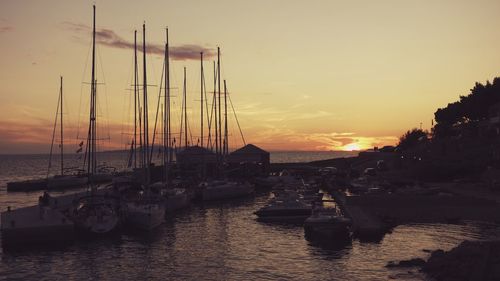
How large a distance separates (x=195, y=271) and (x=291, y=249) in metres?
8.14

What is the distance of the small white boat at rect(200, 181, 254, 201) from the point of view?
6500 centimetres

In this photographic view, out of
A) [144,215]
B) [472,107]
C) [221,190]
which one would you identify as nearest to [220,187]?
[221,190]

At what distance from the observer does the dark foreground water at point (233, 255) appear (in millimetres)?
29531

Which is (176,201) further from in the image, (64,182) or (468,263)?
(64,182)

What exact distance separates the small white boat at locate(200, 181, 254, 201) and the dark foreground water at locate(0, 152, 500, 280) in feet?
61.1

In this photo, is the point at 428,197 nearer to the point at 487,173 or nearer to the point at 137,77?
the point at 487,173

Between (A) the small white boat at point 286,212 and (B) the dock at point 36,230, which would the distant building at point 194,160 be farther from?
(B) the dock at point 36,230

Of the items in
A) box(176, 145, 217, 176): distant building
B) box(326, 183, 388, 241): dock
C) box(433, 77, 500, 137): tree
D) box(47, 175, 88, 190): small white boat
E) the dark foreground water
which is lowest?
the dark foreground water

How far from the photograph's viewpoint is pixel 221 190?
66812mm

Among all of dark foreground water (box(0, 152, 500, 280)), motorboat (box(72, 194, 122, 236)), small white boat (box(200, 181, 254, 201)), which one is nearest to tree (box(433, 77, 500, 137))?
small white boat (box(200, 181, 254, 201))

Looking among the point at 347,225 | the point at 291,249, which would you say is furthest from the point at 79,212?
the point at 347,225

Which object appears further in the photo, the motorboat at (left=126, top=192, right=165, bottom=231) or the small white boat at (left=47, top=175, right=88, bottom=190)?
the small white boat at (left=47, top=175, right=88, bottom=190)

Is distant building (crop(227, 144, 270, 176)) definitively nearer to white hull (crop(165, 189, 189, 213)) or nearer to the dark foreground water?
white hull (crop(165, 189, 189, 213))

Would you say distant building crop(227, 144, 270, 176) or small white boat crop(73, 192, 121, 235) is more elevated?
distant building crop(227, 144, 270, 176)
